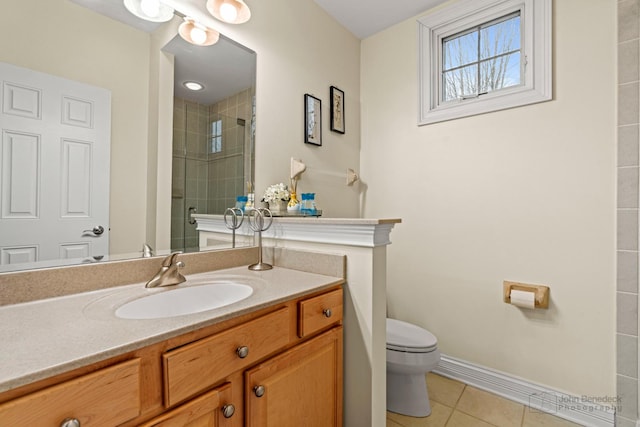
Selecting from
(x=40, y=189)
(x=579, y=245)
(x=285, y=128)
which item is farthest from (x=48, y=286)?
(x=579, y=245)

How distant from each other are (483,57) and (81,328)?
254cm

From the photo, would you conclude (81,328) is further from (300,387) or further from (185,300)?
(300,387)

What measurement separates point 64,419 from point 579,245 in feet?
7.16

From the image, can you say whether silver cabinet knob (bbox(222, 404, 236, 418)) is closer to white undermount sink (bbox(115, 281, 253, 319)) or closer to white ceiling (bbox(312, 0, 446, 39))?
white undermount sink (bbox(115, 281, 253, 319))

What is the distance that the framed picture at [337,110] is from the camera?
7.34 ft

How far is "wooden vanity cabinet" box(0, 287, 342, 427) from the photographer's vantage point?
56cm

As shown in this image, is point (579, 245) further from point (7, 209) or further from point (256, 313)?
point (7, 209)

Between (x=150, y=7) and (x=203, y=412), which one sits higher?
(x=150, y=7)

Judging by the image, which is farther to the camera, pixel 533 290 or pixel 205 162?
pixel 533 290

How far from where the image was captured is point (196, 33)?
1442 mm

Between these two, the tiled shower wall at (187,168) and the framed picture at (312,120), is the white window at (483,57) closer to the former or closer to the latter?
the framed picture at (312,120)

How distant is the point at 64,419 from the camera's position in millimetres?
550

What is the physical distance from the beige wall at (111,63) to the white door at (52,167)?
0.04 metres

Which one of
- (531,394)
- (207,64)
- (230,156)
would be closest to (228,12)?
(207,64)
